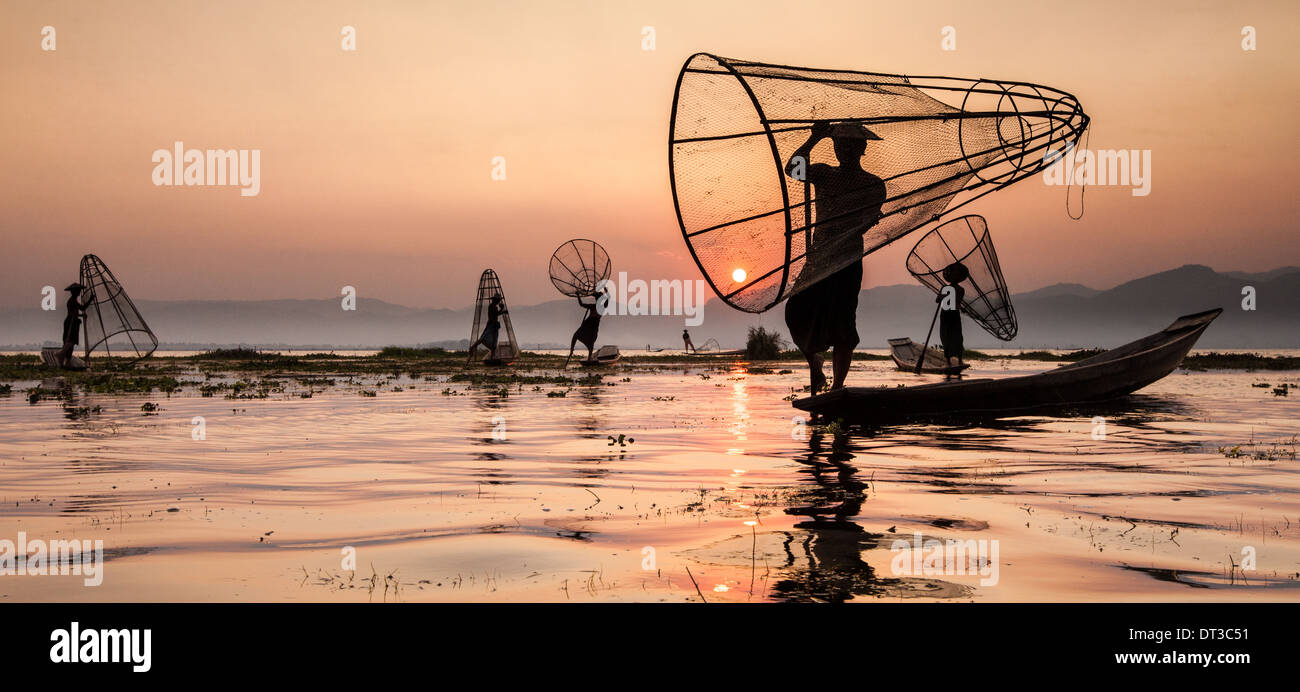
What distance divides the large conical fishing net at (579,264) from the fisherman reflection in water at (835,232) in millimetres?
22760

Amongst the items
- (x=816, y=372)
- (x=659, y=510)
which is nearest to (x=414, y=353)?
(x=816, y=372)

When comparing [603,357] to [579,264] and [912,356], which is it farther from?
[912,356]

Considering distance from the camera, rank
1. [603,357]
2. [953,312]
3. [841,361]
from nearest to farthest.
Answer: [841,361]
[953,312]
[603,357]

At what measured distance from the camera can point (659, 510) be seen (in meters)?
6.01

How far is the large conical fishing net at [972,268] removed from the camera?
25000 mm

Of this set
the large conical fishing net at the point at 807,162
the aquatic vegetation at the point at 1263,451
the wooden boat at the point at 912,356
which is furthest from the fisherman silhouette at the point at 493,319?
the aquatic vegetation at the point at 1263,451

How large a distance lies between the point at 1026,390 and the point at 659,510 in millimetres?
8723

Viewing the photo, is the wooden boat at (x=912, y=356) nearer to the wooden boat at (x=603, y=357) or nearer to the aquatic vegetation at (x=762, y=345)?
the wooden boat at (x=603, y=357)

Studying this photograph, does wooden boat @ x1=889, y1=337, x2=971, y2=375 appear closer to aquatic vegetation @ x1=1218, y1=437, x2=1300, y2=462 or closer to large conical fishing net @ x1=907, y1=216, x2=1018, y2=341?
large conical fishing net @ x1=907, y1=216, x2=1018, y2=341
